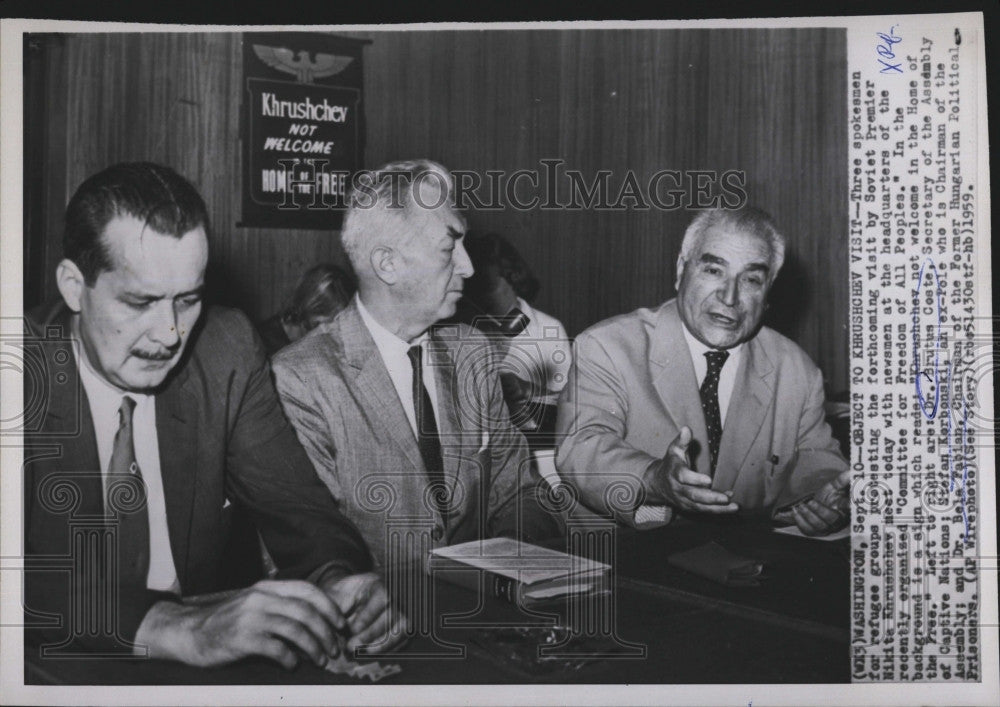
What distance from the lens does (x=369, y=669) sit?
2.76m

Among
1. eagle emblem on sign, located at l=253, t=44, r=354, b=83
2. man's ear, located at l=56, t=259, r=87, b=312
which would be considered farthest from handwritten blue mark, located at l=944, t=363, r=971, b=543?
man's ear, located at l=56, t=259, r=87, b=312

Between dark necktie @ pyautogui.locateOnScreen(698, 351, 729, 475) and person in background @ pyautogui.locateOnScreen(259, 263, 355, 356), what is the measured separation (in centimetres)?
104

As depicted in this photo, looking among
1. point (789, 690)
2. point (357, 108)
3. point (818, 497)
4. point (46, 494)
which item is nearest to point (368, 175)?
point (357, 108)

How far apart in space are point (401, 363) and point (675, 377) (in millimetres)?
783

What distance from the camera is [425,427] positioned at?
9.27 feet

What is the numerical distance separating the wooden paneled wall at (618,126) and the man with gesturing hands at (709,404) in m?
0.07

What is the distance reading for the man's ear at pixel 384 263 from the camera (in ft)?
9.23

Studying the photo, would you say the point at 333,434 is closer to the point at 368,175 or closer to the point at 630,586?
the point at 368,175

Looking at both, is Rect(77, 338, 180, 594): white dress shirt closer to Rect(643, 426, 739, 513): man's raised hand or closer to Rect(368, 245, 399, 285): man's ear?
Rect(368, 245, 399, 285): man's ear

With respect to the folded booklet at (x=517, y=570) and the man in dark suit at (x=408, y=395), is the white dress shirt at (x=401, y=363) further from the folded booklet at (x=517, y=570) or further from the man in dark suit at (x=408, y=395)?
the folded booklet at (x=517, y=570)

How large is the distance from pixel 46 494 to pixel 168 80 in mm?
1197

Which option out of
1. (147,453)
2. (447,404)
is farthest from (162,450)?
(447,404)

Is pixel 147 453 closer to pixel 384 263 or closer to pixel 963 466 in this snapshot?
pixel 384 263

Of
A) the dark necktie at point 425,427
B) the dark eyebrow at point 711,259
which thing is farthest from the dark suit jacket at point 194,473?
the dark eyebrow at point 711,259
